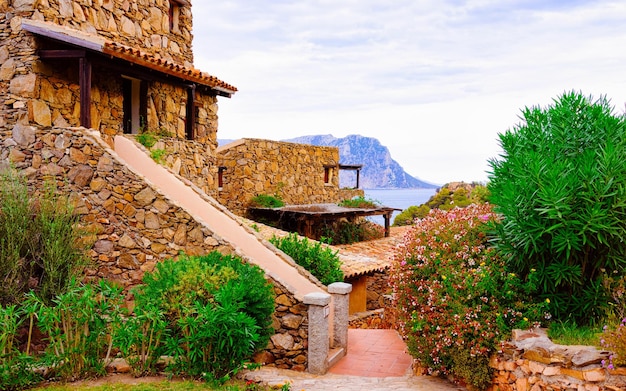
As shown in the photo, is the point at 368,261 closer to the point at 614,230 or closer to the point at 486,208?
the point at 486,208

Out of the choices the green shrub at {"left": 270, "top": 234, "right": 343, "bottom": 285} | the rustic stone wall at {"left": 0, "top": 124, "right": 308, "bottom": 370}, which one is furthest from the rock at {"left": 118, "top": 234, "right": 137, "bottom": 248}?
the green shrub at {"left": 270, "top": 234, "right": 343, "bottom": 285}

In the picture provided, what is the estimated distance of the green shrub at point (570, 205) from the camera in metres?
6.38

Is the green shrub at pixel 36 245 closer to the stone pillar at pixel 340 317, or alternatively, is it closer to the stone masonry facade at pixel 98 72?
the stone masonry facade at pixel 98 72

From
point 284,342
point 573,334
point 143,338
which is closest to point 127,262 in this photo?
point 143,338

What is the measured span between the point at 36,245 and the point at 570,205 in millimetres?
8871

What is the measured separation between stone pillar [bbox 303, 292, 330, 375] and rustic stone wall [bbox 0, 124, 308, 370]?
2.01 metres

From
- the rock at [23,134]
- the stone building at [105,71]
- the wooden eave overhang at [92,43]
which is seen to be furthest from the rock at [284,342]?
the wooden eave overhang at [92,43]

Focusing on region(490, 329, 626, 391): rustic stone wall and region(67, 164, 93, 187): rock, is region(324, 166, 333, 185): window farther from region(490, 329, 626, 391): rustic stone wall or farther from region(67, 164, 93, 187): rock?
region(490, 329, 626, 391): rustic stone wall

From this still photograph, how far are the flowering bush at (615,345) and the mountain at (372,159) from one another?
121269 millimetres

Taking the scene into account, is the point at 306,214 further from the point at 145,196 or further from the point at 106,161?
the point at 106,161

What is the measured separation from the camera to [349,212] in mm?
22812

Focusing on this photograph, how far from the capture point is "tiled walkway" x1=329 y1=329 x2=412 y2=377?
28.3ft

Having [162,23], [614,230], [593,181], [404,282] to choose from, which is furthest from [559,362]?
[162,23]

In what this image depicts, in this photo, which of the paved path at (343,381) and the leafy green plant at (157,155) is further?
the leafy green plant at (157,155)
